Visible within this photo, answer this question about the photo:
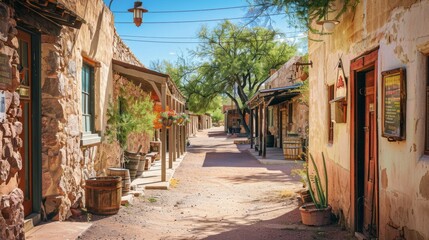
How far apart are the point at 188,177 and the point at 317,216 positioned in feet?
20.0

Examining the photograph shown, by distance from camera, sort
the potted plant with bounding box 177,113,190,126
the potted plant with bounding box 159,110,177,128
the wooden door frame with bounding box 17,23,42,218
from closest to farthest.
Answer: the wooden door frame with bounding box 17,23,42,218, the potted plant with bounding box 159,110,177,128, the potted plant with bounding box 177,113,190,126

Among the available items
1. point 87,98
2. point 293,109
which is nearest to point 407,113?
point 87,98

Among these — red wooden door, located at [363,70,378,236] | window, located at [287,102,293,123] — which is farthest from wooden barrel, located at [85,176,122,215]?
window, located at [287,102,293,123]

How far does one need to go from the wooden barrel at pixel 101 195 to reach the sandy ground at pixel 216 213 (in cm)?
16

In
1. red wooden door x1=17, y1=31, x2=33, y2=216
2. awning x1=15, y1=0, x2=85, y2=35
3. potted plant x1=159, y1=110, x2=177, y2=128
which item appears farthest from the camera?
potted plant x1=159, y1=110, x2=177, y2=128

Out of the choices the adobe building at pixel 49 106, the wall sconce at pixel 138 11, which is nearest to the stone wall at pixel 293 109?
the wall sconce at pixel 138 11

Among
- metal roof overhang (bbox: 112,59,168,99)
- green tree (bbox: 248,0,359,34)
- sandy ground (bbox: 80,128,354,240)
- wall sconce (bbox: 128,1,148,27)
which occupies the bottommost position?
sandy ground (bbox: 80,128,354,240)

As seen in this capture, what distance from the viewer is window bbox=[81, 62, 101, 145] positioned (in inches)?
285

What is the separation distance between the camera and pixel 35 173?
17.9ft

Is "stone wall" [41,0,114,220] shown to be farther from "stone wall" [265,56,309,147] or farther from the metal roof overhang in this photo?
"stone wall" [265,56,309,147]

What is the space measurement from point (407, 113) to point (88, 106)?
5.73 m

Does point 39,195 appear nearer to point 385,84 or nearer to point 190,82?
point 385,84

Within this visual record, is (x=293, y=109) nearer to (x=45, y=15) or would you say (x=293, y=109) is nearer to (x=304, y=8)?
(x=304, y=8)

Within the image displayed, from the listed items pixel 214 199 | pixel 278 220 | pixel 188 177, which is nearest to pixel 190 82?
pixel 188 177
